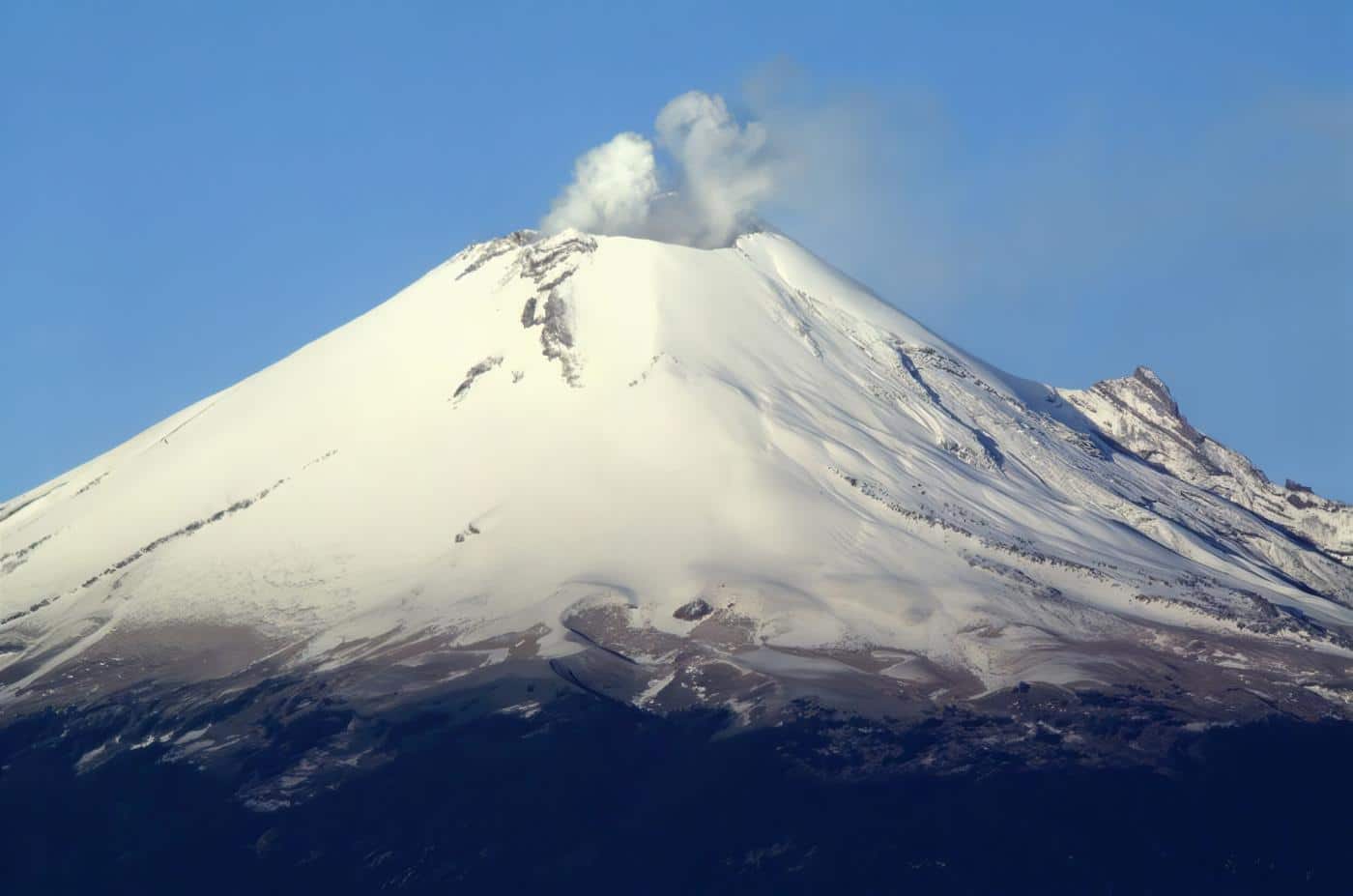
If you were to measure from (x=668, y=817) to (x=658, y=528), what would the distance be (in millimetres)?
32376

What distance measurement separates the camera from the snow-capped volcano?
129500mm

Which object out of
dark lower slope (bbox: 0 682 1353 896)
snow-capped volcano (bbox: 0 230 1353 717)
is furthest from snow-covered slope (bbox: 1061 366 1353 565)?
dark lower slope (bbox: 0 682 1353 896)

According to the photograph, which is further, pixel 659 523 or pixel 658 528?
pixel 659 523

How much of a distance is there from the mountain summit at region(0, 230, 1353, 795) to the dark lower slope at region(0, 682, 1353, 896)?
405 cm

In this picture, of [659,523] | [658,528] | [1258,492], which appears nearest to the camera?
[658,528]

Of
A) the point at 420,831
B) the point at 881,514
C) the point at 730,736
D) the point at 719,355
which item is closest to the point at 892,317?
the point at 719,355

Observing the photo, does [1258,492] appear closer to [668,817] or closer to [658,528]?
[658,528]

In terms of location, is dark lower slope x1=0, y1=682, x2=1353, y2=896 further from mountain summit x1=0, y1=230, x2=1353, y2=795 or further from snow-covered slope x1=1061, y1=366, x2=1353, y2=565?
snow-covered slope x1=1061, y1=366, x2=1353, y2=565

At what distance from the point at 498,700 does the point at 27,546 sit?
5621cm

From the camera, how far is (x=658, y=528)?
142875 millimetres

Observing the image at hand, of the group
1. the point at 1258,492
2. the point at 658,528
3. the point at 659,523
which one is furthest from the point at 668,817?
the point at 1258,492

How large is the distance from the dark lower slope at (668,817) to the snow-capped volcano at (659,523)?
4.81m

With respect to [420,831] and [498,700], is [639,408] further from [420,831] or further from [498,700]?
[420,831]

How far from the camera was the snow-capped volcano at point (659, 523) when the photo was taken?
129500mm
